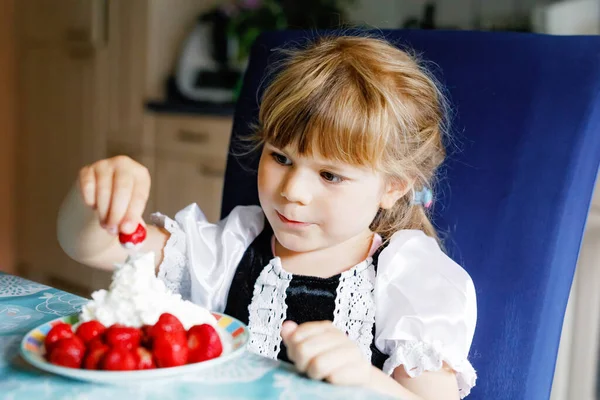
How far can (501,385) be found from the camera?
3.48ft

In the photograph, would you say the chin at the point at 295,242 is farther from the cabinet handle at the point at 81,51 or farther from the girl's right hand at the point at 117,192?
the cabinet handle at the point at 81,51

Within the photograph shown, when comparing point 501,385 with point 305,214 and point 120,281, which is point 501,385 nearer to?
point 305,214

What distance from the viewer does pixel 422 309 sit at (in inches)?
40.8

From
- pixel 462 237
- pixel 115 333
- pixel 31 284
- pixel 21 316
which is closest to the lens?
pixel 115 333

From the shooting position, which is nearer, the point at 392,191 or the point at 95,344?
the point at 95,344

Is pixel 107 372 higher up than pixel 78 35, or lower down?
lower down

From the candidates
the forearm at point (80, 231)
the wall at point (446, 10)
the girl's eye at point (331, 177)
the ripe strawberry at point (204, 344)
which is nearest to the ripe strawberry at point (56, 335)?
the ripe strawberry at point (204, 344)

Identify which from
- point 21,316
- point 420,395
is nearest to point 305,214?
point 420,395

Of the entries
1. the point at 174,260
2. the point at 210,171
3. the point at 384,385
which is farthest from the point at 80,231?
the point at 210,171

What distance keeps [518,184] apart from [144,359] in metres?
0.60

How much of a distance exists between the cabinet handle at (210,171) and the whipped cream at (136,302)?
1.99m

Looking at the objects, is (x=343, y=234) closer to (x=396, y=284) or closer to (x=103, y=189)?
(x=396, y=284)

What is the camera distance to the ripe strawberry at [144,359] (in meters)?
0.68

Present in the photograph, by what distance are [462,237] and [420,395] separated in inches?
10.3
